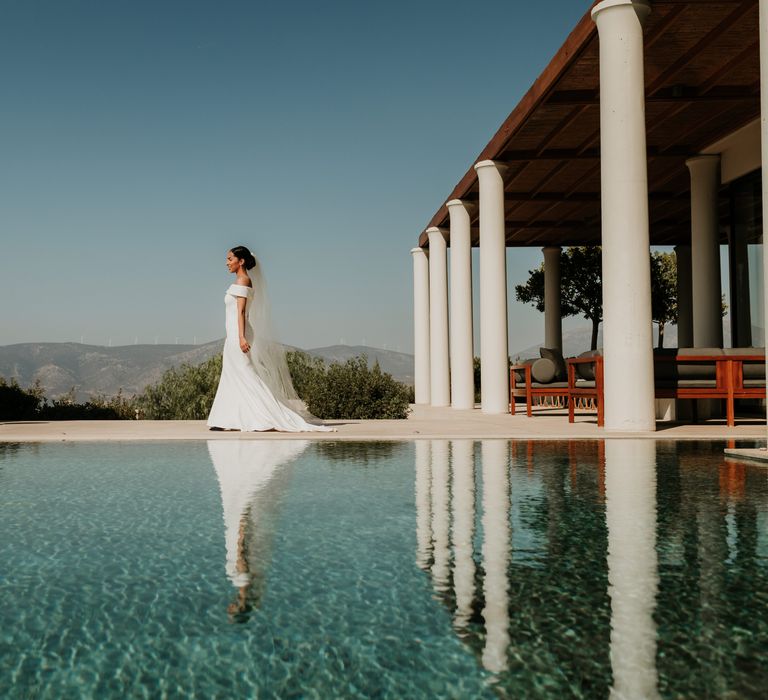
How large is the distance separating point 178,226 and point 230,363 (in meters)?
23.8

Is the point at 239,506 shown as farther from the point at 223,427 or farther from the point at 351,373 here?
the point at 351,373

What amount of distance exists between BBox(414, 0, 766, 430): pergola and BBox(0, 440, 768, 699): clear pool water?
4929 millimetres

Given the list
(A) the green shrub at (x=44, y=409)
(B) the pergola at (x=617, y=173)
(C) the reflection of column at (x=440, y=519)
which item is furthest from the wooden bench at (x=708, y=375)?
(A) the green shrub at (x=44, y=409)

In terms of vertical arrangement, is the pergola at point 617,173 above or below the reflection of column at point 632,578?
above

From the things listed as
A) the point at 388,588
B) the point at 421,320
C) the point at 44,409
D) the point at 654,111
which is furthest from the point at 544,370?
the point at 388,588

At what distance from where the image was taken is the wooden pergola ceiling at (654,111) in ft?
36.1

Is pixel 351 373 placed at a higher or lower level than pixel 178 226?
lower

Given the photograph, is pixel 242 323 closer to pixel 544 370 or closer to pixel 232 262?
pixel 232 262

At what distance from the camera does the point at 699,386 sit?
10.7 m

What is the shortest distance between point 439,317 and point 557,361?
635 cm

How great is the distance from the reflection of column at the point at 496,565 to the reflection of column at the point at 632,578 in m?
0.30

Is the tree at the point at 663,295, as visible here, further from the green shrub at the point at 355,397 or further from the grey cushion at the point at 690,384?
the grey cushion at the point at 690,384

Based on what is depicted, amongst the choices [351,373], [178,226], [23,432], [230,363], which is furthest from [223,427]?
[178,226]

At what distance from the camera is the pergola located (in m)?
9.84
